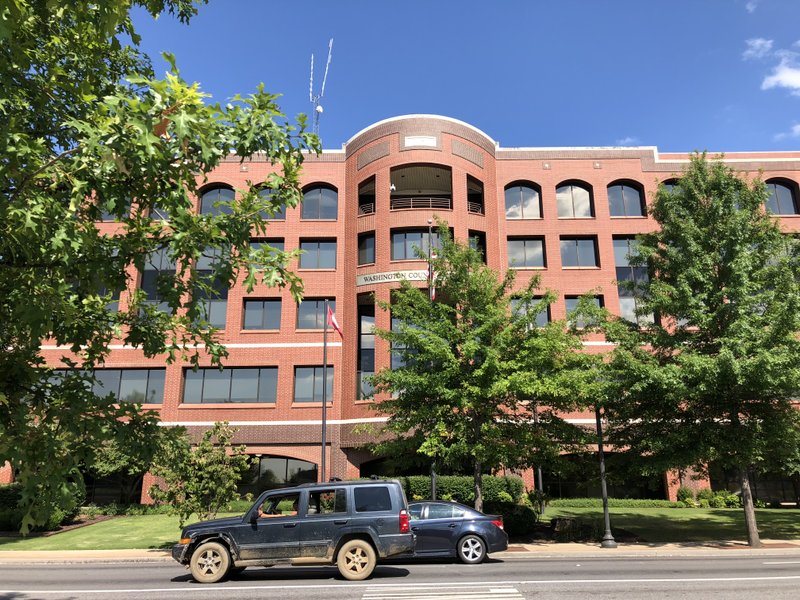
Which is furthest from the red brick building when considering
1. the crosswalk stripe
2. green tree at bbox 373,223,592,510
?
the crosswalk stripe

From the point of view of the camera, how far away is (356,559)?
1055 cm

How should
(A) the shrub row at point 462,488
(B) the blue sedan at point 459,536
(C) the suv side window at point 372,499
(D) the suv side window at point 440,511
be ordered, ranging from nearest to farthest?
(C) the suv side window at point 372,499 → (B) the blue sedan at point 459,536 → (D) the suv side window at point 440,511 → (A) the shrub row at point 462,488

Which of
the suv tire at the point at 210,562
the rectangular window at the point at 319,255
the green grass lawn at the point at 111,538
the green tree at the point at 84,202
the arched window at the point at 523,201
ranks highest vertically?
the arched window at the point at 523,201

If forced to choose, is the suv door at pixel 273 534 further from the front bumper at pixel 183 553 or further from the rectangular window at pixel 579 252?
the rectangular window at pixel 579 252

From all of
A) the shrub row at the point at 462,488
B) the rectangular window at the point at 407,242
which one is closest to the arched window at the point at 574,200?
the rectangular window at the point at 407,242

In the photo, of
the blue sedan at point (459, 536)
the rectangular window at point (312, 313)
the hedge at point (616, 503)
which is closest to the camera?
the blue sedan at point (459, 536)

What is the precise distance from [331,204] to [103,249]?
83.5 ft

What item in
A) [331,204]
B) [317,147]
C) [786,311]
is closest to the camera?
[317,147]

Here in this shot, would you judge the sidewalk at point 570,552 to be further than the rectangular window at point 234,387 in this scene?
No

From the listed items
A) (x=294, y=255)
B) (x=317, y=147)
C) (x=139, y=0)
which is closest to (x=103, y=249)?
(x=294, y=255)

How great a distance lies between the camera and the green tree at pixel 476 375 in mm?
16234

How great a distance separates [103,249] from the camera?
5805 millimetres

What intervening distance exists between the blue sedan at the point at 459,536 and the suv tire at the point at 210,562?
14.3ft

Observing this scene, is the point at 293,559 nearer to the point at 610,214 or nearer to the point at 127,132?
the point at 127,132
